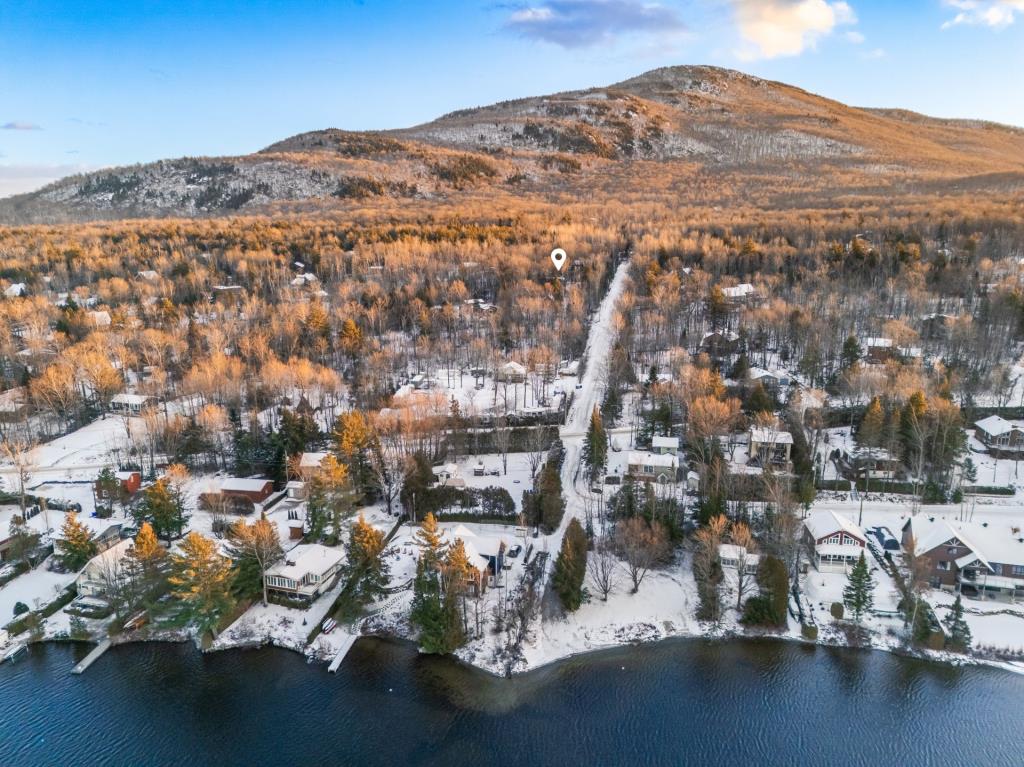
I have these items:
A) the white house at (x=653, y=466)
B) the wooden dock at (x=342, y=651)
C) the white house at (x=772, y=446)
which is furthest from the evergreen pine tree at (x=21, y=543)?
the white house at (x=772, y=446)

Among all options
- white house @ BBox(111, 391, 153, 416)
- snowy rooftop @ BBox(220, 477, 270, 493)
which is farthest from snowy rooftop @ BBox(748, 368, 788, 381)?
white house @ BBox(111, 391, 153, 416)

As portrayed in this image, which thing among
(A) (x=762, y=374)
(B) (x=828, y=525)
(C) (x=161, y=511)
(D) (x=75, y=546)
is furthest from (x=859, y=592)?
(D) (x=75, y=546)

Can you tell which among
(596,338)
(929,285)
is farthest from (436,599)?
(929,285)

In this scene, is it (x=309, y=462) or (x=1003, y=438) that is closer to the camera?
(x=309, y=462)

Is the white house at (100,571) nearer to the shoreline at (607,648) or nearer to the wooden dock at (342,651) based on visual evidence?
the shoreline at (607,648)

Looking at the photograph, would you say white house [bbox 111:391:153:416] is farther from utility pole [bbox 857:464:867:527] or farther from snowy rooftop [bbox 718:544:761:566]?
utility pole [bbox 857:464:867:527]

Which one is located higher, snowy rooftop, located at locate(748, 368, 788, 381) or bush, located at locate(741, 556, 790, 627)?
snowy rooftop, located at locate(748, 368, 788, 381)

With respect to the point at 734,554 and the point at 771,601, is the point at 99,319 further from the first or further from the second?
the point at 771,601
